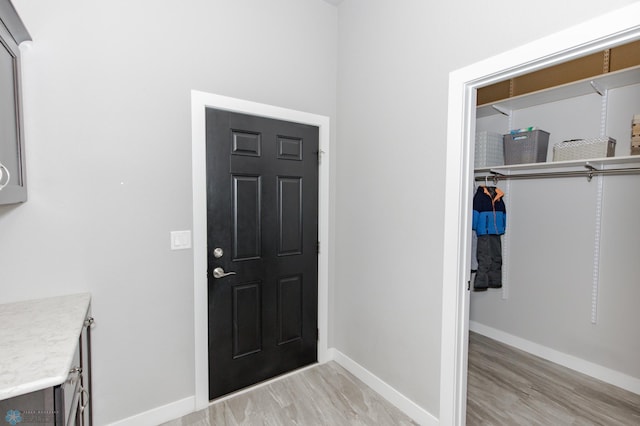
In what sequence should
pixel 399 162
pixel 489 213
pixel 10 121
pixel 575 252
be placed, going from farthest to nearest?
1. pixel 489 213
2. pixel 575 252
3. pixel 399 162
4. pixel 10 121

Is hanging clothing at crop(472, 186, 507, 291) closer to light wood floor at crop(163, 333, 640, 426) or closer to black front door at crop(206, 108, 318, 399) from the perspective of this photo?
light wood floor at crop(163, 333, 640, 426)

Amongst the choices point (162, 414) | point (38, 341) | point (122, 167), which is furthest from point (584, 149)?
point (162, 414)

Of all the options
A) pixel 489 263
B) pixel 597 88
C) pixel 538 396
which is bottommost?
pixel 538 396

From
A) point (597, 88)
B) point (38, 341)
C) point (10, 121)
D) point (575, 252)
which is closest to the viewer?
point (38, 341)

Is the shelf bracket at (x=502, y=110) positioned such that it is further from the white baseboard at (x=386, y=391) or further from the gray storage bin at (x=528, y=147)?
the white baseboard at (x=386, y=391)

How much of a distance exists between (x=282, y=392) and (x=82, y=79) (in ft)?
7.80

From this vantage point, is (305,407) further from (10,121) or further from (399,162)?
(10,121)

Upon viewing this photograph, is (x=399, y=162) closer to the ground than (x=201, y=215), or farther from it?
farther from it

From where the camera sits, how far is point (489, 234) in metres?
2.96

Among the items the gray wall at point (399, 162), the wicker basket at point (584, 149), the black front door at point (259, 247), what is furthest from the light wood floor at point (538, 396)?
the wicker basket at point (584, 149)

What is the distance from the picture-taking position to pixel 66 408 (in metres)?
0.98

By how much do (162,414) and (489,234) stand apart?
3048mm

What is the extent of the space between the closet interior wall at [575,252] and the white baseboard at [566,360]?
18mm

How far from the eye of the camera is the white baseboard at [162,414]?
1.84m
